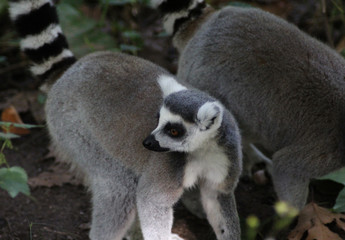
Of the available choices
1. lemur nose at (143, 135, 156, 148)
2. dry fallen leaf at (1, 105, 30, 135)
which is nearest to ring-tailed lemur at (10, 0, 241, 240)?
lemur nose at (143, 135, 156, 148)

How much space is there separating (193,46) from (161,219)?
179 cm

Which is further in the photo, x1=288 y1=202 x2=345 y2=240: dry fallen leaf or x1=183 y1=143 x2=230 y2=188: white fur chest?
x1=288 y1=202 x2=345 y2=240: dry fallen leaf

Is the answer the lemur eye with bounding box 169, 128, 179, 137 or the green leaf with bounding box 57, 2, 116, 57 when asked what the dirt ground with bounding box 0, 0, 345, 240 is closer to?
the green leaf with bounding box 57, 2, 116, 57

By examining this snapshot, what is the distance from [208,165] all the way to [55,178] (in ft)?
6.45

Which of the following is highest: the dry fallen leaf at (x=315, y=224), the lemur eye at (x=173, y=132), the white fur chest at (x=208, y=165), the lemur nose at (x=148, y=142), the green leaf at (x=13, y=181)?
the lemur eye at (x=173, y=132)

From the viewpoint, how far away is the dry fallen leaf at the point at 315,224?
3786 mm

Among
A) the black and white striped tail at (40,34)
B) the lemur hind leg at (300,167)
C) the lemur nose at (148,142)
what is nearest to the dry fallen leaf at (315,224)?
the lemur hind leg at (300,167)

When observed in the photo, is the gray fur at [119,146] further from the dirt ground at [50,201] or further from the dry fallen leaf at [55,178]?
the dry fallen leaf at [55,178]

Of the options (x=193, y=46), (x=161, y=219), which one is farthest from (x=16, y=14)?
(x=161, y=219)

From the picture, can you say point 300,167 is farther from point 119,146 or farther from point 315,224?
point 119,146

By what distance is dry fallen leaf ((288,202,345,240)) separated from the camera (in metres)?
3.79

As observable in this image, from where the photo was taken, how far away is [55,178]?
480 centimetres

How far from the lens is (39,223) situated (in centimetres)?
421

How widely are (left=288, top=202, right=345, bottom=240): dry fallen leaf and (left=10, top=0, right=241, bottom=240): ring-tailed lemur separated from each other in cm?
56
